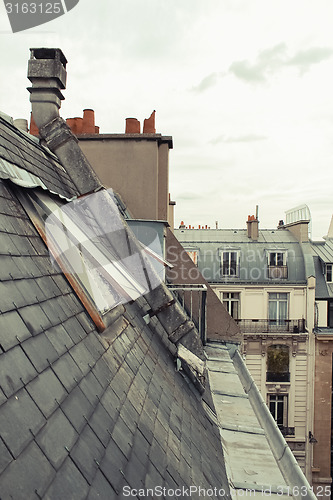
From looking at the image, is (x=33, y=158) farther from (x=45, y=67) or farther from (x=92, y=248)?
(x=45, y=67)

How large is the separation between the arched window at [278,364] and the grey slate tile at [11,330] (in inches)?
897

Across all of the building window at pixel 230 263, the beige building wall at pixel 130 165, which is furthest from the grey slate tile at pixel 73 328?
the building window at pixel 230 263

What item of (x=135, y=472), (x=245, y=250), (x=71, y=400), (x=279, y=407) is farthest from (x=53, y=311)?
(x=279, y=407)

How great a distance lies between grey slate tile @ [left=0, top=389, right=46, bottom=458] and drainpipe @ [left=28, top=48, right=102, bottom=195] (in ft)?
17.5

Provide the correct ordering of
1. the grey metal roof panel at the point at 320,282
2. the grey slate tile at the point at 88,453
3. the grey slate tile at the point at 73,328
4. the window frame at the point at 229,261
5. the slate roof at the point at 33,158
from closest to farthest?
the grey slate tile at the point at 88,453, the grey slate tile at the point at 73,328, the slate roof at the point at 33,158, the grey metal roof panel at the point at 320,282, the window frame at the point at 229,261

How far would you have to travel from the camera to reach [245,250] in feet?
85.0

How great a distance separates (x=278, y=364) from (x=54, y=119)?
20.5 meters

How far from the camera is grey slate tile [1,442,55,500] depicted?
2.03 m

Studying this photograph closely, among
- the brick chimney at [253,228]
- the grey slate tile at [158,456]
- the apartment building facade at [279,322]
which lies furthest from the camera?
the brick chimney at [253,228]

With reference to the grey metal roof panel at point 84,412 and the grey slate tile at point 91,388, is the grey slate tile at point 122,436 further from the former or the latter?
the grey slate tile at point 91,388

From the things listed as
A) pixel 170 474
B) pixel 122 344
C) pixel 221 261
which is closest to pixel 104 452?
pixel 170 474

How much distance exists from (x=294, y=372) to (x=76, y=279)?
22028mm

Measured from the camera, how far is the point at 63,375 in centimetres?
323

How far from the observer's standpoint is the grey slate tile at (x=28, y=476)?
2.03 metres
